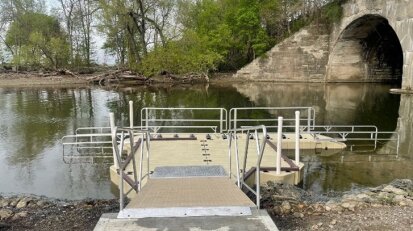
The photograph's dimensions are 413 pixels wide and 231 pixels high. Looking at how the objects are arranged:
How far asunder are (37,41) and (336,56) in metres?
31.1

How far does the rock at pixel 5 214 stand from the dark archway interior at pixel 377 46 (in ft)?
106

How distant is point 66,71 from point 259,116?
99.8 feet

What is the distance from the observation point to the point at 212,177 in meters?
6.14

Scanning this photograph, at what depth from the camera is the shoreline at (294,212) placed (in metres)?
5.41

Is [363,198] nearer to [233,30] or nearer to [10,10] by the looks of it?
[233,30]

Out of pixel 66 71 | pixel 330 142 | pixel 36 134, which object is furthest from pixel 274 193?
pixel 66 71

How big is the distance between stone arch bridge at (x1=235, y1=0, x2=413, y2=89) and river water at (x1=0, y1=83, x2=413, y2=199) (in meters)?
13.3

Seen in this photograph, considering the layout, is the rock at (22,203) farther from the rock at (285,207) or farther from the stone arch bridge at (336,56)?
the stone arch bridge at (336,56)

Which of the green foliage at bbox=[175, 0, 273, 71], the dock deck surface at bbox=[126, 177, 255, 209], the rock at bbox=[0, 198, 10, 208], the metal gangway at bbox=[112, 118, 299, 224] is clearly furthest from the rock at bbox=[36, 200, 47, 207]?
the green foliage at bbox=[175, 0, 273, 71]

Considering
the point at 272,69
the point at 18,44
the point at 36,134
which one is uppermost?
the point at 18,44

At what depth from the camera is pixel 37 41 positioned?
44.3 meters

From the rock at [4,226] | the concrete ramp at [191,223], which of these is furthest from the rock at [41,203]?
the concrete ramp at [191,223]

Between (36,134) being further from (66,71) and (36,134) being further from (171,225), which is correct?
(66,71)

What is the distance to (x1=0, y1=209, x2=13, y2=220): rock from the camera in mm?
5911
